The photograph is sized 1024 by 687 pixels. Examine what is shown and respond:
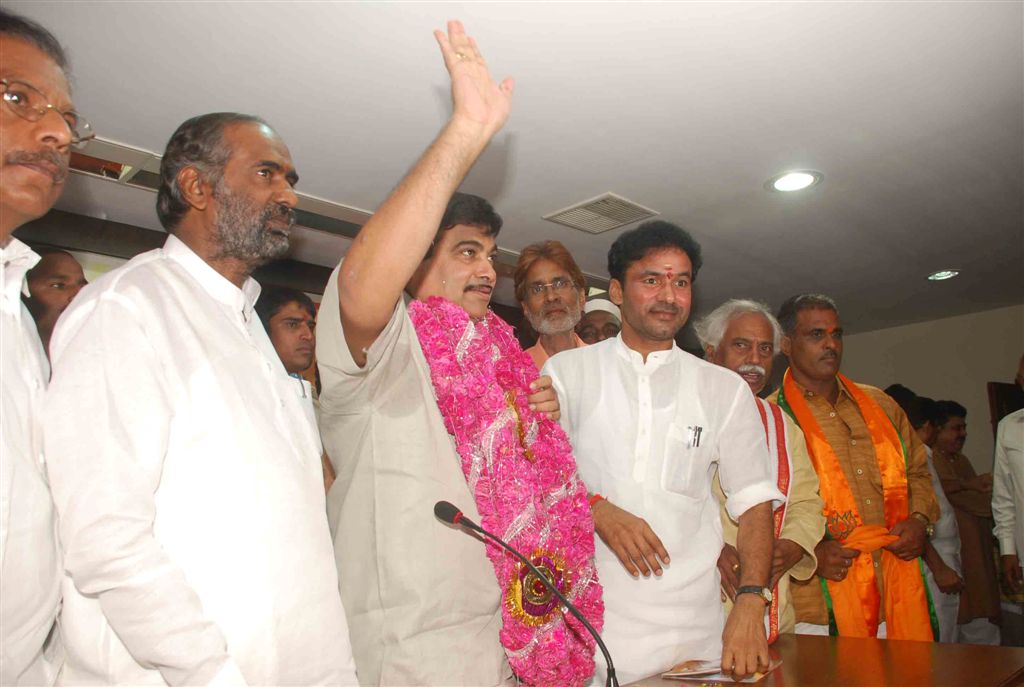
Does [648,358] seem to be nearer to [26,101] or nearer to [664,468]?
[664,468]

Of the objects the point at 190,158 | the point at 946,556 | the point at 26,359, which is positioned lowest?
the point at 946,556

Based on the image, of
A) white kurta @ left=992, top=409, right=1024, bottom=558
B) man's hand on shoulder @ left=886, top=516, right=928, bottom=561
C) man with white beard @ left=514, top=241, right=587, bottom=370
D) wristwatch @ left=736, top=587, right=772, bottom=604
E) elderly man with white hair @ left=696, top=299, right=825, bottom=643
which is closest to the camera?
wristwatch @ left=736, top=587, right=772, bottom=604

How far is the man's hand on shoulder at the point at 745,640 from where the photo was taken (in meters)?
1.95

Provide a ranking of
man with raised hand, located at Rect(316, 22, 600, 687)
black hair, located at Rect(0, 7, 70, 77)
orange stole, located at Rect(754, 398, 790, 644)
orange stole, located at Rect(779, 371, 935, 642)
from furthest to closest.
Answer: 1. orange stole, located at Rect(779, 371, 935, 642)
2. orange stole, located at Rect(754, 398, 790, 644)
3. black hair, located at Rect(0, 7, 70, 77)
4. man with raised hand, located at Rect(316, 22, 600, 687)

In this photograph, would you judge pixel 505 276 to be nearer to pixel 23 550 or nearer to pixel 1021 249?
pixel 1021 249

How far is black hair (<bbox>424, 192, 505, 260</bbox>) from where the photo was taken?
7.14 ft

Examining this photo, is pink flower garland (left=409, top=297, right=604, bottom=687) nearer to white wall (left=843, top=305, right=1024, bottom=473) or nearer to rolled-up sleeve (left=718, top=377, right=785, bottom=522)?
rolled-up sleeve (left=718, top=377, right=785, bottom=522)

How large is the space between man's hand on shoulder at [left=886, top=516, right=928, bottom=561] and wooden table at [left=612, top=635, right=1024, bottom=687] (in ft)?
3.91

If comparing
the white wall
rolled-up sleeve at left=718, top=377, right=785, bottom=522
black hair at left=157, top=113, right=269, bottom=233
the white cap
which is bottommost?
rolled-up sleeve at left=718, top=377, right=785, bottom=522

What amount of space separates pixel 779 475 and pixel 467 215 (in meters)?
1.61

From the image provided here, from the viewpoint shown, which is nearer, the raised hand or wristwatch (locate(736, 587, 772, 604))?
the raised hand

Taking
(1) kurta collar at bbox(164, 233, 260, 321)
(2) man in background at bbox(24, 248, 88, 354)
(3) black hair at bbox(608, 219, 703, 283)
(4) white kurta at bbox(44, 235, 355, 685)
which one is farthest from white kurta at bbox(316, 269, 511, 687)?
(2) man in background at bbox(24, 248, 88, 354)

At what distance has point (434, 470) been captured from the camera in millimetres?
1661

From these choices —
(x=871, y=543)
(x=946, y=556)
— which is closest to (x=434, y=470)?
(x=871, y=543)
